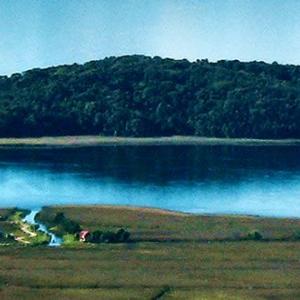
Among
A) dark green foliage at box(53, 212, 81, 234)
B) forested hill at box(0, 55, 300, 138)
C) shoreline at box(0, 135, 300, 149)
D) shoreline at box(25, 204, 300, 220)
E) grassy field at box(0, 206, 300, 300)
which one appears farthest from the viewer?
forested hill at box(0, 55, 300, 138)

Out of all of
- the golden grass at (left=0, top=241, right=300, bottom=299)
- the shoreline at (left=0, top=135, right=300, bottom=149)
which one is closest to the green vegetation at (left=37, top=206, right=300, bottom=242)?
the golden grass at (left=0, top=241, right=300, bottom=299)

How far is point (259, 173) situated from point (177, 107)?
5019 cm

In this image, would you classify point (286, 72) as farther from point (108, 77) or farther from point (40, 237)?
point (40, 237)

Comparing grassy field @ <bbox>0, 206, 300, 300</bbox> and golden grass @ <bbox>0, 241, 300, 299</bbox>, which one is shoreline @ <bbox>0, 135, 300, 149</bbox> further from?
golden grass @ <bbox>0, 241, 300, 299</bbox>

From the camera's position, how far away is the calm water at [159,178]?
71.1 meters

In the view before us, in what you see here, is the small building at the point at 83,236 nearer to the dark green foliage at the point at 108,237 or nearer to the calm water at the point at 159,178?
the dark green foliage at the point at 108,237

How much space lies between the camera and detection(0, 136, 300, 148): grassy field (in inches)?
4798

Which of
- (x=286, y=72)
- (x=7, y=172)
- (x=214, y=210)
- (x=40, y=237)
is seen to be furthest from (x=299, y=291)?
(x=286, y=72)

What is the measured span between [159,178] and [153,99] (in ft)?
187

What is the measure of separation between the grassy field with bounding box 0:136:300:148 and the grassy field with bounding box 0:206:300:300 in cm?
6625

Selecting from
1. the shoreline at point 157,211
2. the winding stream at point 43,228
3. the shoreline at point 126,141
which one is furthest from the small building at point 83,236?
the shoreline at point 126,141

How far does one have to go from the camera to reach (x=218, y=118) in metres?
136

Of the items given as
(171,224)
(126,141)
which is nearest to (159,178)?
(171,224)

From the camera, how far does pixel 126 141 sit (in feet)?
418
